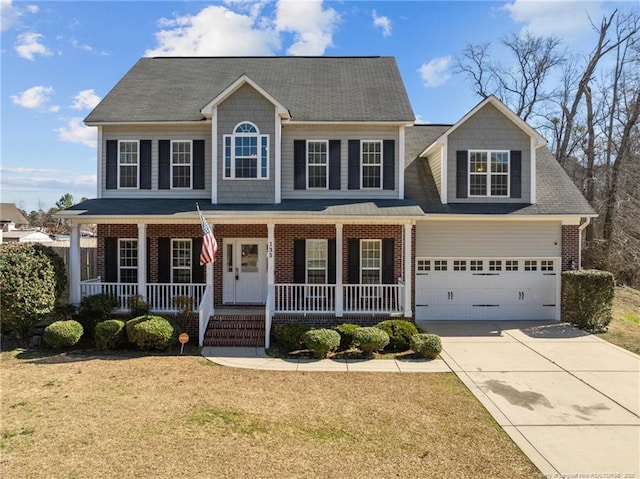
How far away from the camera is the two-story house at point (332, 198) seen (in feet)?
42.3

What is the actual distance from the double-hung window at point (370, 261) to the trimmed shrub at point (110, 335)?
7290 mm

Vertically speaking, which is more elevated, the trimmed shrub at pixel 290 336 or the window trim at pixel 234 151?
the window trim at pixel 234 151

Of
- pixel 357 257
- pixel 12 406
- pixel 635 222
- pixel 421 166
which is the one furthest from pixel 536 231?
pixel 12 406

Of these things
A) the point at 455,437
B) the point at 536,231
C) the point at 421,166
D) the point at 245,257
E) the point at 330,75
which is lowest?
the point at 455,437

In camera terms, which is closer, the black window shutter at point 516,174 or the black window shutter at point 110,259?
the black window shutter at point 110,259

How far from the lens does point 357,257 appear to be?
43.5 ft

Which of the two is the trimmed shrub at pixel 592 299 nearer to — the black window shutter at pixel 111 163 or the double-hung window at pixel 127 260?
the double-hung window at pixel 127 260

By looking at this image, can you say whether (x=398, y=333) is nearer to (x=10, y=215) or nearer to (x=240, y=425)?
(x=240, y=425)

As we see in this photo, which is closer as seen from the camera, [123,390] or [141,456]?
[141,456]

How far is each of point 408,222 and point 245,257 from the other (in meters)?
5.60

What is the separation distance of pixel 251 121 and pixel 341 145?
3.08 metres

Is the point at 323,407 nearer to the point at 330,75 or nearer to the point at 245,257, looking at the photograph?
the point at 245,257

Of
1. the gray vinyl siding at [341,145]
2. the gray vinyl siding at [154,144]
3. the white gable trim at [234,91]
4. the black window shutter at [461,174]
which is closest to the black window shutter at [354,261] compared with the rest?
the gray vinyl siding at [341,145]

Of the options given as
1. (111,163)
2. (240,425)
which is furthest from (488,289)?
(111,163)
